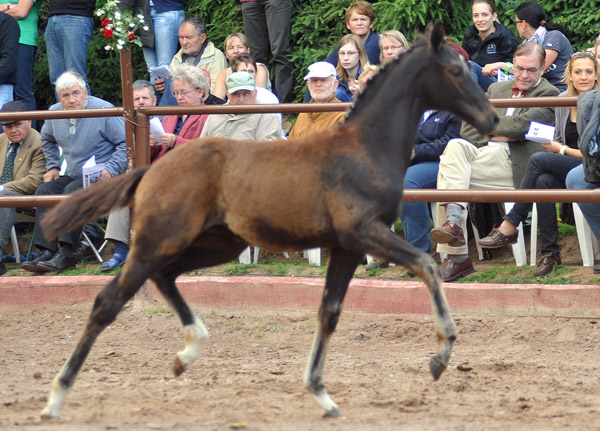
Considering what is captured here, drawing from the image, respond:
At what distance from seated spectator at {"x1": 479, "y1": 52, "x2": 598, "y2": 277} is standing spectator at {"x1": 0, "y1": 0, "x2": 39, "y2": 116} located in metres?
5.49

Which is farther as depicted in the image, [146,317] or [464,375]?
[146,317]

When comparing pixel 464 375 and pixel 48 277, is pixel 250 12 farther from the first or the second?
pixel 464 375

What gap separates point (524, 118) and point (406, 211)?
47.1 inches

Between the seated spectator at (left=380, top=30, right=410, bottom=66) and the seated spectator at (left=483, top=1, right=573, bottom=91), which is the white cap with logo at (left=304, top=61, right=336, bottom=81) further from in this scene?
the seated spectator at (left=483, top=1, right=573, bottom=91)

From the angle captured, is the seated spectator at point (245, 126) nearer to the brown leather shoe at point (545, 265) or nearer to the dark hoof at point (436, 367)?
the brown leather shoe at point (545, 265)

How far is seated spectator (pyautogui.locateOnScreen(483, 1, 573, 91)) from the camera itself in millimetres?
8281

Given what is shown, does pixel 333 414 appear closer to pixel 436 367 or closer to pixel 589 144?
pixel 436 367

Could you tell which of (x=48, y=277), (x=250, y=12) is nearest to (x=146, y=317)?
(x=48, y=277)

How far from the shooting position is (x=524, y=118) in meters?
7.27

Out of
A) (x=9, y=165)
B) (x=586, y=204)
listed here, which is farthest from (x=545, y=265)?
(x=9, y=165)

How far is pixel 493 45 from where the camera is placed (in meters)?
8.74

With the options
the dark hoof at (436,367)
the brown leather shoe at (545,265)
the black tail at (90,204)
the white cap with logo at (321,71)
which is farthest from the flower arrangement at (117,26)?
the dark hoof at (436,367)

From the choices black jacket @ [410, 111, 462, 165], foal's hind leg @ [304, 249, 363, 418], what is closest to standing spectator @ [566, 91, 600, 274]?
black jacket @ [410, 111, 462, 165]

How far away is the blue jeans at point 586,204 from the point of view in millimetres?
6758
